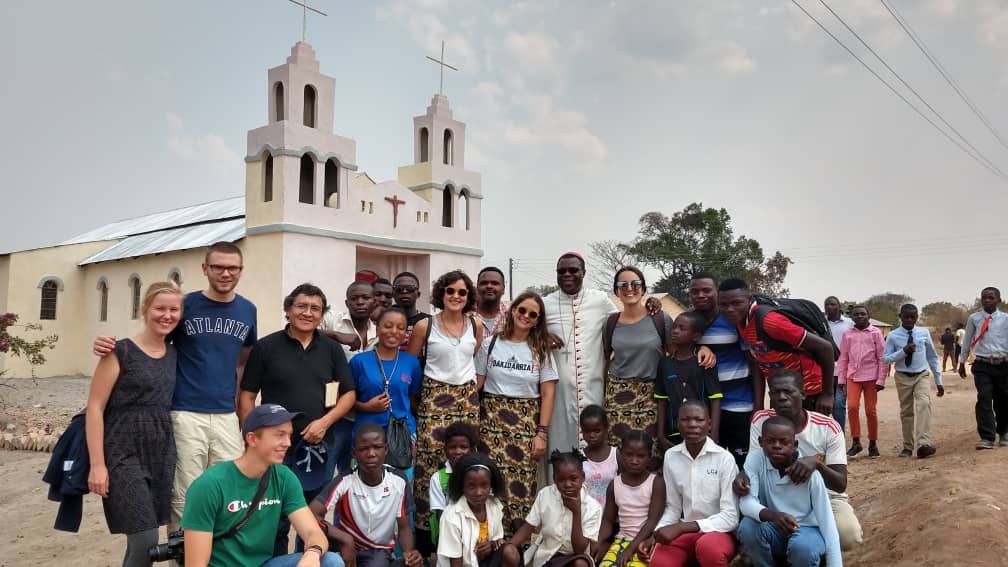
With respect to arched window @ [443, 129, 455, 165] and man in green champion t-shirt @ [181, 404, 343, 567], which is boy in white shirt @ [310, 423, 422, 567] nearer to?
man in green champion t-shirt @ [181, 404, 343, 567]

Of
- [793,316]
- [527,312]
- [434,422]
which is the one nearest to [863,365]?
[793,316]

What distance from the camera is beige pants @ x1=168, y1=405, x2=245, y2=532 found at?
4016 mm

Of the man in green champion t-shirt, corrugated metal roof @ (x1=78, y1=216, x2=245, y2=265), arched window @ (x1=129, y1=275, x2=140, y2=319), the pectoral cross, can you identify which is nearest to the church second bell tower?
the pectoral cross

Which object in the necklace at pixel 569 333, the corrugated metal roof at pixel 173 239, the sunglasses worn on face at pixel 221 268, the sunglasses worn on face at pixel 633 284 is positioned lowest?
the necklace at pixel 569 333

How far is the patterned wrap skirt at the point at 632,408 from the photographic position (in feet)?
16.3

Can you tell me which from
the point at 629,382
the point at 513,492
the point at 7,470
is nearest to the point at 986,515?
the point at 629,382

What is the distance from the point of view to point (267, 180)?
53.2 feet

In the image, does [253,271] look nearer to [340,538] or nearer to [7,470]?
[7,470]

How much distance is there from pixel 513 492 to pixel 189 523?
218 centimetres

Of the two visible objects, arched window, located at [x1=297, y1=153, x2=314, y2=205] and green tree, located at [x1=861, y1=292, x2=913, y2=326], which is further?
green tree, located at [x1=861, y1=292, x2=913, y2=326]

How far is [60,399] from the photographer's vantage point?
16.4 meters

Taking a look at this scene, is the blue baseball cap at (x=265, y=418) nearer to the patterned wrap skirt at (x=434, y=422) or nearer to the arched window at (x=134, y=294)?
the patterned wrap skirt at (x=434, y=422)

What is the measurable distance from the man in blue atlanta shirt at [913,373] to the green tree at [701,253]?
29.2 m

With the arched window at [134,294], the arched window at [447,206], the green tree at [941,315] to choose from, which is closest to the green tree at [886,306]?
the green tree at [941,315]
